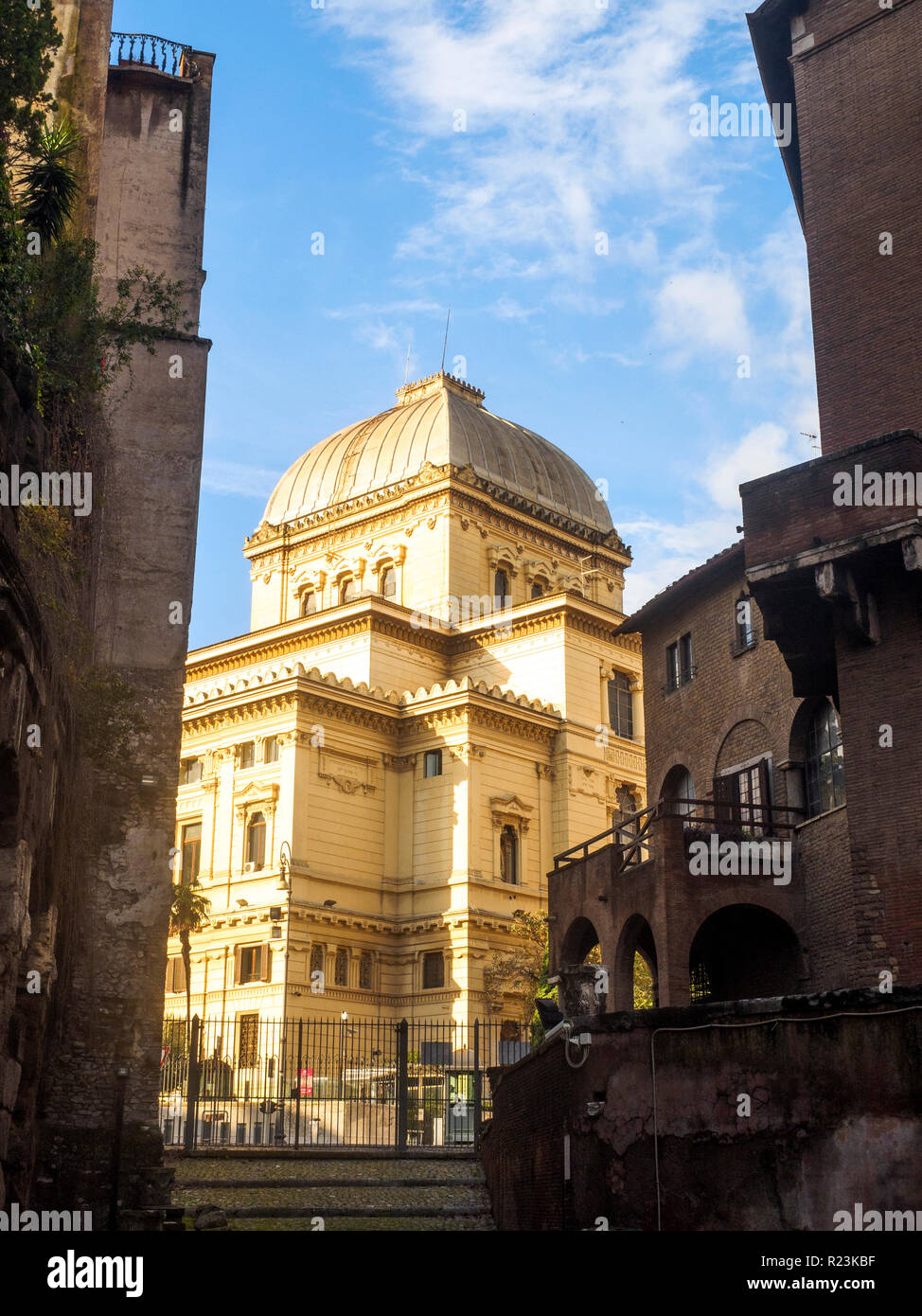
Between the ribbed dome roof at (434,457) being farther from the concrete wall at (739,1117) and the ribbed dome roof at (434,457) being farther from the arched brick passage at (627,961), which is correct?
the concrete wall at (739,1117)

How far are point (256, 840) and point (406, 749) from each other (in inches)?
277

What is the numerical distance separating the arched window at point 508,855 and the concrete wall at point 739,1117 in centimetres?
3840

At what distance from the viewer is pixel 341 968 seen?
54875mm

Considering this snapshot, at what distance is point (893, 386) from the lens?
74.7 feet

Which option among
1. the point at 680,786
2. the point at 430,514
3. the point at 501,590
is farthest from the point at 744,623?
the point at 501,590

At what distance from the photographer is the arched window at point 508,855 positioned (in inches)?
2304

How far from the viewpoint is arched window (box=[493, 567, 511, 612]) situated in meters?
70.0

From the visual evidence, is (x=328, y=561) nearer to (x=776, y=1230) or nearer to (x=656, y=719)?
(x=656, y=719)

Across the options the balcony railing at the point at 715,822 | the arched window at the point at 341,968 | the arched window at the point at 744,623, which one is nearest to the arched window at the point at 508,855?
the arched window at the point at 341,968

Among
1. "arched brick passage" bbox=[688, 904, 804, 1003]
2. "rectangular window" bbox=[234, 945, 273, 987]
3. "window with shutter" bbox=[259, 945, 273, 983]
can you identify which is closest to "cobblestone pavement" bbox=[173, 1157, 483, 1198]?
"arched brick passage" bbox=[688, 904, 804, 1003]

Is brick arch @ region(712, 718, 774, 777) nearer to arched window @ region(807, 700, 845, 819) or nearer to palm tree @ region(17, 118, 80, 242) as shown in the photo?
arched window @ region(807, 700, 845, 819)

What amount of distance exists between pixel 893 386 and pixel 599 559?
174 ft

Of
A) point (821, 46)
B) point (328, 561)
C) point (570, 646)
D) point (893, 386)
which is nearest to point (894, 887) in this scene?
point (893, 386)

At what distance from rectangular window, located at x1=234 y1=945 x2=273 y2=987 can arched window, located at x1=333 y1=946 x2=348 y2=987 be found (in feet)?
8.49
